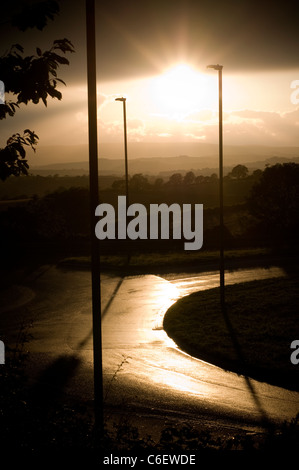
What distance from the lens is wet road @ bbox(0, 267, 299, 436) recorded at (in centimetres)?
1116

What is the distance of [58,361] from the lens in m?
14.9

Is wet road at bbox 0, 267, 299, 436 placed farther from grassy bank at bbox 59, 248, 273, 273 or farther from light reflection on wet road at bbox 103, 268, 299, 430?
grassy bank at bbox 59, 248, 273, 273

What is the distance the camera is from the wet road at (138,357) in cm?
1116

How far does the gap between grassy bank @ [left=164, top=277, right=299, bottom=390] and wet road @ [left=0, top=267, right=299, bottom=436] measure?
20.6 inches

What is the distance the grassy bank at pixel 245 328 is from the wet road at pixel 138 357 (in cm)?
52

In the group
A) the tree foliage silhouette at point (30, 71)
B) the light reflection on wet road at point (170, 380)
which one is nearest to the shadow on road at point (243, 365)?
the light reflection on wet road at point (170, 380)

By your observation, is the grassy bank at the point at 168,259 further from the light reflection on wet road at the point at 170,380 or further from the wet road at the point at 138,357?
the light reflection on wet road at the point at 170,380

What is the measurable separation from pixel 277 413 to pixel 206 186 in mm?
89024

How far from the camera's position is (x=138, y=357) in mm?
15102

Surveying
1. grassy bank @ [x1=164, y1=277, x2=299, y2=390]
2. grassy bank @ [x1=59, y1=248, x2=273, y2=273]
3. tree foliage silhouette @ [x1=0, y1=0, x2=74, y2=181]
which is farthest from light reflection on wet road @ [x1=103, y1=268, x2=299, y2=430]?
grassy bank @ [x1=59, y1=248, x2=273, y2=273]

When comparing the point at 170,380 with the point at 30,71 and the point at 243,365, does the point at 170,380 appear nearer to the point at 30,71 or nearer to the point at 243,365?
the point at 243,365

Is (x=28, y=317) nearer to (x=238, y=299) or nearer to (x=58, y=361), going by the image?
(x=58, y=361)
